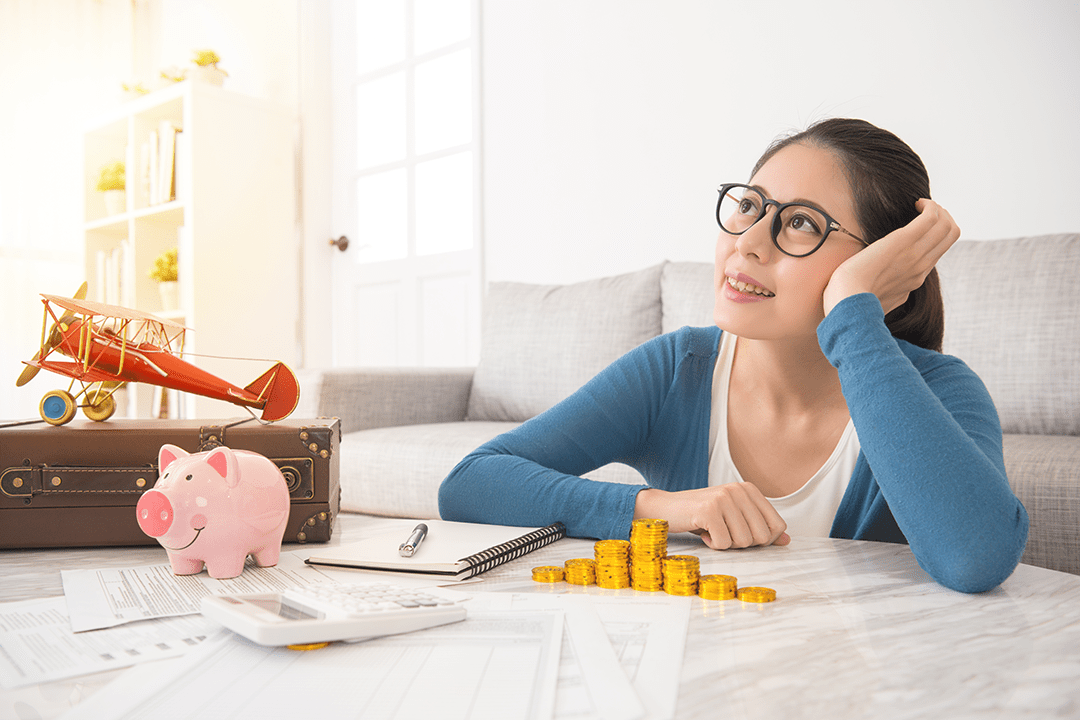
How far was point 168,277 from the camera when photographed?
347 centimetres

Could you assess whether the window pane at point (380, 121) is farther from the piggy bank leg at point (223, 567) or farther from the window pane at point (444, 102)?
the piggy bank leg at point (223, 567)

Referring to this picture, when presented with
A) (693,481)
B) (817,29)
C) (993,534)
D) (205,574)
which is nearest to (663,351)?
(693,481)

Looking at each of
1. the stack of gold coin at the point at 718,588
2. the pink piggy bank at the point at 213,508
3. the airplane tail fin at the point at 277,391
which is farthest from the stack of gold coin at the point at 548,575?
the airplane tail fin at the point at 277,391

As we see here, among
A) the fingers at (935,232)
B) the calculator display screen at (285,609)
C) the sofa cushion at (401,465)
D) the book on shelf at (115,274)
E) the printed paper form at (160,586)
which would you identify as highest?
the book on shelf at (115,274)

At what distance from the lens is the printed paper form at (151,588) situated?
561 millimetres

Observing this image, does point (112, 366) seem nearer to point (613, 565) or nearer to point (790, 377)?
point (613, 565)

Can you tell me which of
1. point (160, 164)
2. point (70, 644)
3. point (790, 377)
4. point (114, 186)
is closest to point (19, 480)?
point (70, 644)

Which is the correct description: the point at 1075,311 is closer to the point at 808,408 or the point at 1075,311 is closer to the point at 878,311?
the point at 808,408

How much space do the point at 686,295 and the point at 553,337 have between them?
43 cm

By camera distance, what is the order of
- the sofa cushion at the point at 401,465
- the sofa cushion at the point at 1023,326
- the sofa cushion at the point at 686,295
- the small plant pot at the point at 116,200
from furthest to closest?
the small plant pot at the point at 116,200 → the sofa cushion at the point at 686,295 → the sofa cushion at the point at 401,465 → the sofa cushion at the point at 1023,326

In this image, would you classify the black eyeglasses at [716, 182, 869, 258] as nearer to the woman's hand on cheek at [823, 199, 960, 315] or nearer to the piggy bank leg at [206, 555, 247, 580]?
the woman's hand on cheek at [823, 199, 960, 315]

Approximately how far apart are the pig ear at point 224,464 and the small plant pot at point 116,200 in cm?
367

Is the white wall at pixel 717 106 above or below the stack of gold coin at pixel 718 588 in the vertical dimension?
above

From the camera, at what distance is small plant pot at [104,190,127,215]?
12.3 ft
